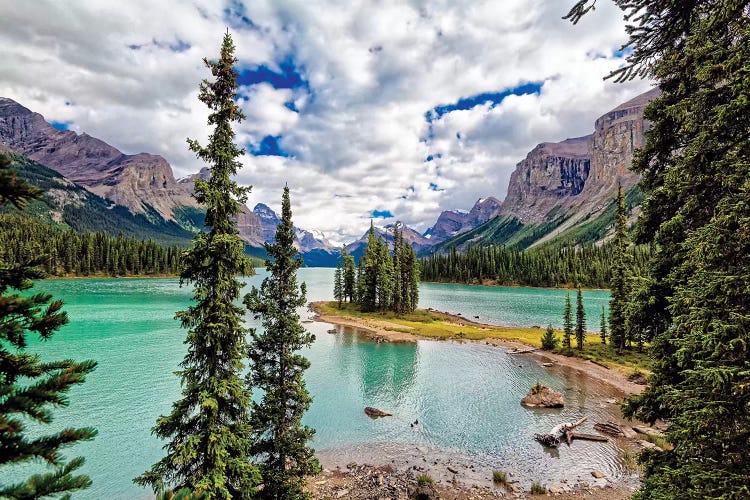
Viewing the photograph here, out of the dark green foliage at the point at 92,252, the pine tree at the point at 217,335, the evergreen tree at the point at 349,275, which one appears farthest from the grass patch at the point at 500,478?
the dark green foliage at the point at 92,252

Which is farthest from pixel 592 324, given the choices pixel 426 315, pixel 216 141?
pixel 216 141

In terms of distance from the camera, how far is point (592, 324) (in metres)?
93.2

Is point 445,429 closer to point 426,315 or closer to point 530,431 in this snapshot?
point 530,431

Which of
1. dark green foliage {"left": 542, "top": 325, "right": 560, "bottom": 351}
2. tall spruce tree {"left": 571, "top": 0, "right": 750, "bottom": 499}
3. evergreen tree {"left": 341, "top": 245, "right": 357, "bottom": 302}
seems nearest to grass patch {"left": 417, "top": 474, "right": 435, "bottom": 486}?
tall spruce tree {"left": 571, "top": 0, "right": 750, "bottom": 499}

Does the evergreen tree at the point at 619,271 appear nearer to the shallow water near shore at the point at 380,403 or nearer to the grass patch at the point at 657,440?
the shallow water near shore at the point at 380,403

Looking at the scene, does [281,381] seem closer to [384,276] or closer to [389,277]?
[384,276]

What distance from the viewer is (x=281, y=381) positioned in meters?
20.8

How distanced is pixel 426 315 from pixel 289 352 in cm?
8035

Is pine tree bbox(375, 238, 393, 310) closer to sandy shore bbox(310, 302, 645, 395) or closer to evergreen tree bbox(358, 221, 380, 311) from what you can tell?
evergreen tree bbox(358, 221, 380, 311)

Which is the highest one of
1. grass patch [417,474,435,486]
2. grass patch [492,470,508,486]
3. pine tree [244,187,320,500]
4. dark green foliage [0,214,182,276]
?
dark green foliage [0,214,182,276]

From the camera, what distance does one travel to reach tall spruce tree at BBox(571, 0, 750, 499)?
903 cm

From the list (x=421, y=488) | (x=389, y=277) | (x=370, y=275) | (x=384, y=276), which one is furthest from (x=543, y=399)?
(x=370, y=275)

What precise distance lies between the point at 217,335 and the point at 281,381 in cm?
568

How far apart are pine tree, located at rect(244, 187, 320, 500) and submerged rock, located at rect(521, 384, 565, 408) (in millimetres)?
29446
